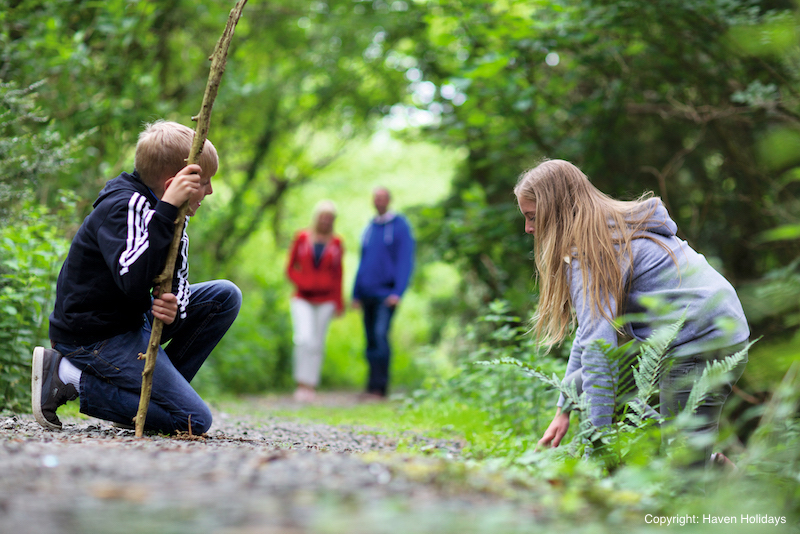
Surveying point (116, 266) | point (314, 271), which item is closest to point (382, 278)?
point (314, 271)

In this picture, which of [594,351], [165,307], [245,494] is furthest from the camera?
[165,307]

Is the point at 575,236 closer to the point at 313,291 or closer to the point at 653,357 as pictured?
the point at 653,357

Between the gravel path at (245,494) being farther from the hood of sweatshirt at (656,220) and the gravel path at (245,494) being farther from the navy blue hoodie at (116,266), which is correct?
the hood of sweatshirt at (656,220)

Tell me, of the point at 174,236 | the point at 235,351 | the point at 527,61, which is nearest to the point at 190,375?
the point at 174,236

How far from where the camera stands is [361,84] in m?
10.0

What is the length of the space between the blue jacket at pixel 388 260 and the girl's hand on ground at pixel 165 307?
16.8 ft

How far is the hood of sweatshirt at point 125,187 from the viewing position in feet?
10.00

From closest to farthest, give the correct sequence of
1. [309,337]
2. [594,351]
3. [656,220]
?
1. [594,351]
2. [656,220]
3. [309,337]

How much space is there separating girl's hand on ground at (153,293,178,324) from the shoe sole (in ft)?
2.19

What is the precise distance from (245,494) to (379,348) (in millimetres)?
6583

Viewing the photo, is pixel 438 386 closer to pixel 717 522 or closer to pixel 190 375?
pixel 190 375

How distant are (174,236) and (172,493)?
1.62m

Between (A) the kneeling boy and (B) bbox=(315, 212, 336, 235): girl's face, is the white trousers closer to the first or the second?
(B) bbox=(315, 212, 336, 235): girl's face

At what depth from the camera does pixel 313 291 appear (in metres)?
8.12
